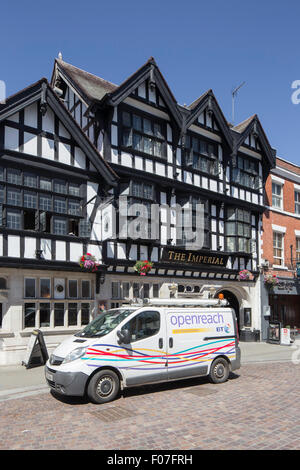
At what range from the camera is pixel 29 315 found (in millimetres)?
13500

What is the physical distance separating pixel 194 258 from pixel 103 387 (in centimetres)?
1048

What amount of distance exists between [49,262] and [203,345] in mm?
5940

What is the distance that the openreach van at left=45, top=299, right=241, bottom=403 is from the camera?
854 cm

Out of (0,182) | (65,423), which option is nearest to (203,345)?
(65,423)

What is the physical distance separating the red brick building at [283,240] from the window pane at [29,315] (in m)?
12.9

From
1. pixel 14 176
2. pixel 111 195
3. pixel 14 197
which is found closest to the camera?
pixel 14 197

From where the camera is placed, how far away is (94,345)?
8680 mm

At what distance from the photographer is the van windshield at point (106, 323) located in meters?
9.30

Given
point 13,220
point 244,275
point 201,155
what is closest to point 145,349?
point 13,220

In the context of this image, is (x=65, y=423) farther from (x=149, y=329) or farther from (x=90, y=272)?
(x=90, y=272)

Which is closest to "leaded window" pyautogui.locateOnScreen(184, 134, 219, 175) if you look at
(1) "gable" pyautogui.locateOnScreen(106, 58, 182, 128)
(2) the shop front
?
(1) "gable" pyautogui.locateOnScreen(106, 58, 182, 128)

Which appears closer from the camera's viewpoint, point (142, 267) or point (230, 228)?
point (142, 267)

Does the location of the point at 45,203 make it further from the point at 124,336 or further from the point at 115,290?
the point at 124,336

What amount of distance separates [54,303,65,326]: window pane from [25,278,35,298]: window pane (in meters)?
0.97
